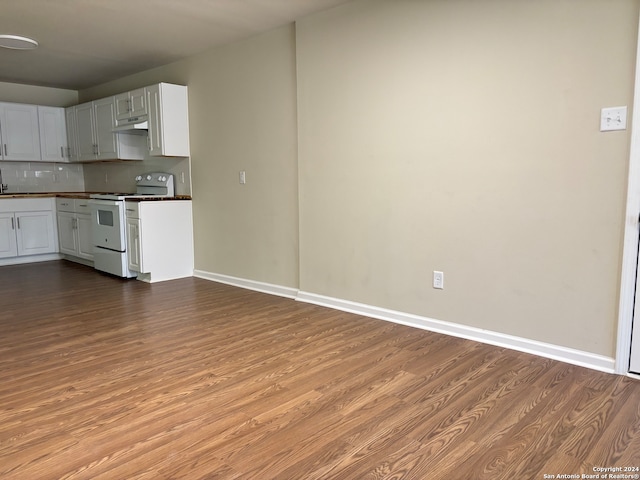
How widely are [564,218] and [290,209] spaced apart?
226 centimetres

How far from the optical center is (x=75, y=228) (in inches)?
233

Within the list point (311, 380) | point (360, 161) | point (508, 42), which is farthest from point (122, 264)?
point (508, 42)

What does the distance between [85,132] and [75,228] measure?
50.9 inches

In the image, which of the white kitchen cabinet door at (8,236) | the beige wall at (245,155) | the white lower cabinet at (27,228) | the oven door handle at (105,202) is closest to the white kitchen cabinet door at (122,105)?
the beige wall at (245,155)

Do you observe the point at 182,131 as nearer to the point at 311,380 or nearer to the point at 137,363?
the point at 137,363

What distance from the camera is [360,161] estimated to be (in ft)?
11.5

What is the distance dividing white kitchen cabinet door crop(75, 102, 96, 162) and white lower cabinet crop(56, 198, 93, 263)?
0.66 m

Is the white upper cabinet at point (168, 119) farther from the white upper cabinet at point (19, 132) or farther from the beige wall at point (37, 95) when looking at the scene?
the beige wall at point (37, 95)

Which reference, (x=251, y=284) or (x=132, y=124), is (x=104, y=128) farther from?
(x=251, y=284)

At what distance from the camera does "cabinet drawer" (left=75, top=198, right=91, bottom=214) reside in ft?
18.6

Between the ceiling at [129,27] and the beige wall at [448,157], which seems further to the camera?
the ceiling at [129,27]

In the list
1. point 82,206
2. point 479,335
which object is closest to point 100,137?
point 82,206

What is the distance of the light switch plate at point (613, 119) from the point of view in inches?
93.0

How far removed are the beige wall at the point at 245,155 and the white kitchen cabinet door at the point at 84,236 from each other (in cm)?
151
